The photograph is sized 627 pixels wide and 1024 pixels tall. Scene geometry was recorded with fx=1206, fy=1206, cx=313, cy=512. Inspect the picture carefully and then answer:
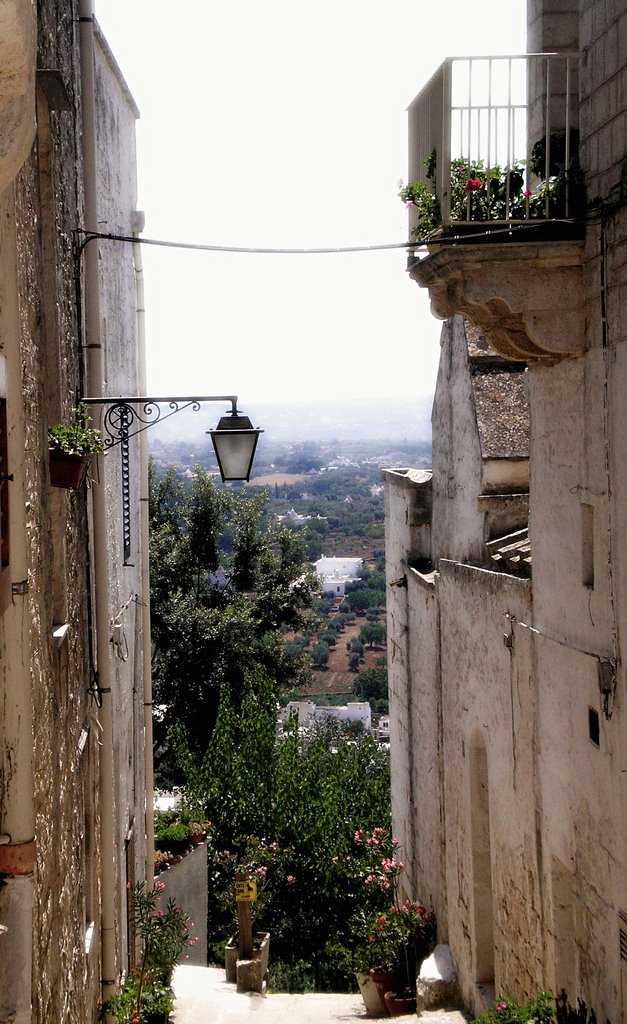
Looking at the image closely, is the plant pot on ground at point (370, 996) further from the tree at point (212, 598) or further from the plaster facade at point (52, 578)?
the tree at point (212, 598)

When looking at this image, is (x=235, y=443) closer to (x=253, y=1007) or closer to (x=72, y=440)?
(x=72, y=440)

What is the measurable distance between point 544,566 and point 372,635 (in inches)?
2172

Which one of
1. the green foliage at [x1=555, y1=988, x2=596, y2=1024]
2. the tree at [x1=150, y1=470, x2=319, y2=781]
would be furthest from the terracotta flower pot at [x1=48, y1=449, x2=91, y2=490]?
the tree at [x1=150, y1=470, x2=319, y2=781]

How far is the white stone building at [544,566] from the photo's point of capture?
673 cm

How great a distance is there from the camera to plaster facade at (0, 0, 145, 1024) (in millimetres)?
4027

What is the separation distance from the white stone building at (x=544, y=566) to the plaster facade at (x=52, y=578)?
2256 mm

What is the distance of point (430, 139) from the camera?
7672 millimetres

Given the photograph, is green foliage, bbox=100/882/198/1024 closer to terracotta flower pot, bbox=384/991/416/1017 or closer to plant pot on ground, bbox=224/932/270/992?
plant pot on ground, bbox=224/932/270/992

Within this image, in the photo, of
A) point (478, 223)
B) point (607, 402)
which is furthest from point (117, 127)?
point (607, 402)

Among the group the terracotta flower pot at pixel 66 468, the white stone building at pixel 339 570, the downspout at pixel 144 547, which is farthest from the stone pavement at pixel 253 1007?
the white stone building at pixel 339 570

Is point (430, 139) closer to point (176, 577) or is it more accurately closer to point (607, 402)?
point (607, 402)

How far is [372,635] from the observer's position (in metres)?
63.0

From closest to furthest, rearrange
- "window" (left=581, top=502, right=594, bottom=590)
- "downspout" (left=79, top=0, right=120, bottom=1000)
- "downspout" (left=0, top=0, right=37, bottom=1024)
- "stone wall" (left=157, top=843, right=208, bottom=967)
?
"downspout" (left=0, top=0, right=37, bottom=1024) → "window" (left=581, top=502, right=594, bottom=590) → "downspout" (left=79, top=0, right=120, bottom=1000) → "stone wall" (left=157, top=843, right=208, bottom=967)

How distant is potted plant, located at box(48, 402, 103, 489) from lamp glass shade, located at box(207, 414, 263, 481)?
138 centimetres
